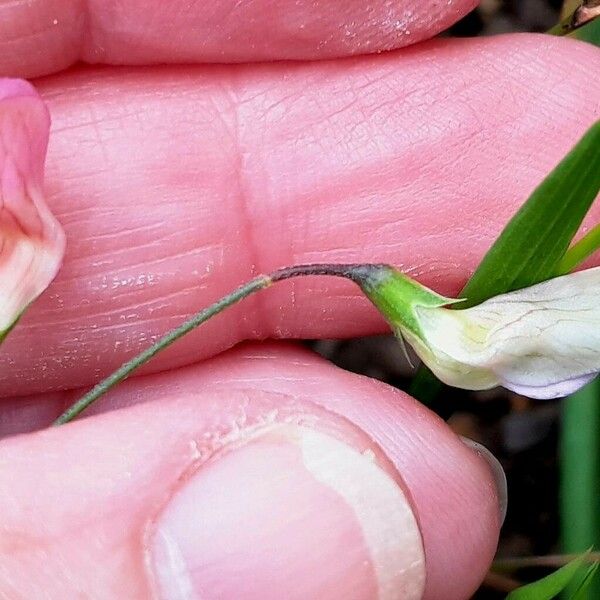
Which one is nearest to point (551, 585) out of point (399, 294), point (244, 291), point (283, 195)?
point (399, 294)

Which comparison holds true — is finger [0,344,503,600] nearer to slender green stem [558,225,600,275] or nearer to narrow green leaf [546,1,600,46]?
slender green stem [558,225,600,275]

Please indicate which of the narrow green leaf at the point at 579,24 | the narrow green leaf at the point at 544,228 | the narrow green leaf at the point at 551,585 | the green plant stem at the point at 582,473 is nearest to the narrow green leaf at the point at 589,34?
the narrow green leaf at the point at 579,24

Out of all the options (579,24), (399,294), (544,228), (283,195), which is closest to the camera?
(544,228)

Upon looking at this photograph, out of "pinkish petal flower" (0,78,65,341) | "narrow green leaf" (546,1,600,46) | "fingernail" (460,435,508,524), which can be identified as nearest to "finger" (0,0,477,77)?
"narrow green leaf" (546,1,600,46)

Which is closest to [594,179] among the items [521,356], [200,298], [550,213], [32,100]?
[550,213]

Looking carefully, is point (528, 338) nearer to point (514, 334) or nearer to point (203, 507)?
point (514, 334)

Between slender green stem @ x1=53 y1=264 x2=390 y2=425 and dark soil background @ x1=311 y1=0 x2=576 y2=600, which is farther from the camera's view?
dark soil background @ x1=311 y1=0 x2=576 y2=600

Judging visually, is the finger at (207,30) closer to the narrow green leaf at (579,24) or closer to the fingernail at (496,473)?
the narrow green leaf at (579,24)
